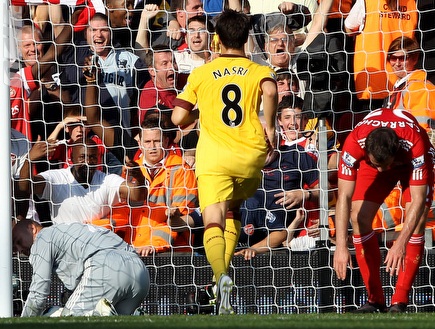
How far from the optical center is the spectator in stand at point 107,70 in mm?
8508

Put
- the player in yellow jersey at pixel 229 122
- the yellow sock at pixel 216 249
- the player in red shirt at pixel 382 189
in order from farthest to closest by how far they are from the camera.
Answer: the player in yellow jersey at pixel 229 122, the player in red shirt at pixel 382 189, the yellow sock at pixel 216 249

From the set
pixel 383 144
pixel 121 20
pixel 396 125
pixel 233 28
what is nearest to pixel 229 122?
pixel 233 28

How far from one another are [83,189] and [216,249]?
9.03 feet

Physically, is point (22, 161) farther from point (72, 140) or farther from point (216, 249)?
point (216, 249)

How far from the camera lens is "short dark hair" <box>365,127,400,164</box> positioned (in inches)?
229

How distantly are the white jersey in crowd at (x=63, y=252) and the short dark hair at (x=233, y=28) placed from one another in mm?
1694

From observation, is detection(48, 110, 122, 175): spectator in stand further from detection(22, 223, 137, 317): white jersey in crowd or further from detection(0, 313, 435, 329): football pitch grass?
detection(0, 313, 435, 329): football pitch grass

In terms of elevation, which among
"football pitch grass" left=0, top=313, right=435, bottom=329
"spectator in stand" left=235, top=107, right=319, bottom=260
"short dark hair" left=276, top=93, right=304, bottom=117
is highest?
"short dark hair" left=276, top=93, right=304, bottom=117

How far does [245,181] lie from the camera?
612cm

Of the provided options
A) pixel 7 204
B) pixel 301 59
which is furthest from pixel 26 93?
pixel 301 59

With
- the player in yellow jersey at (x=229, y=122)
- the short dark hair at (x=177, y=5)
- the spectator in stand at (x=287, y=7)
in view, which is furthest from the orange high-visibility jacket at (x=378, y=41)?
the player in yellow jersey at (x=229, y=122)

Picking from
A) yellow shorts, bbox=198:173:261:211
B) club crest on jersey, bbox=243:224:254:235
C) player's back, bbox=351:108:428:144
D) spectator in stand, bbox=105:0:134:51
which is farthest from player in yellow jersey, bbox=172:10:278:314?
spectator in stand, bbox=105:0:134:51

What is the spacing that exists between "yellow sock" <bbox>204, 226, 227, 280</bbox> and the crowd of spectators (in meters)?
2.12

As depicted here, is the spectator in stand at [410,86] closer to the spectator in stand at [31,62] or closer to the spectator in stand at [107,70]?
the spectator in stand at [107,70]
